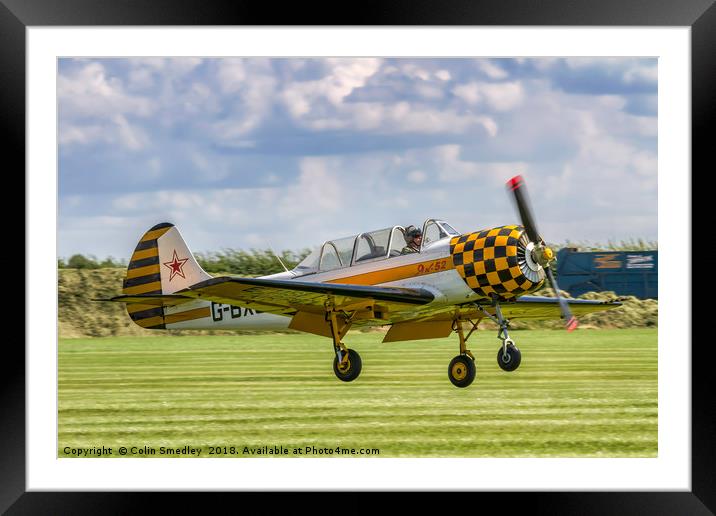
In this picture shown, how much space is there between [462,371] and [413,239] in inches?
82.3

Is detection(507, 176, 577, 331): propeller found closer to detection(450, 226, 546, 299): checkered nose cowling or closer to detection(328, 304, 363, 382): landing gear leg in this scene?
detection(450, 226, 546, 299): checkered nose cowling

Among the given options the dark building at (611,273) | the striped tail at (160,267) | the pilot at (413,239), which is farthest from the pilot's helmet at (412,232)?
the dark building at (611,273)

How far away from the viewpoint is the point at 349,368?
1153 centimetres

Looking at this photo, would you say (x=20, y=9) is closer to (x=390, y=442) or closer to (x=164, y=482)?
(x=164, y=482)

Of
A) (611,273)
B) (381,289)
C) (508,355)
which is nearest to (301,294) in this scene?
(381,289)

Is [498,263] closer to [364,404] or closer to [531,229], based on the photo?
[531,229]

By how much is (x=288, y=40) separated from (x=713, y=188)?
12.7 ft

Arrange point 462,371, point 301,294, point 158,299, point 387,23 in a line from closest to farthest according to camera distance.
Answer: point 387,23, point 301,294, point 462,371, point 158,299

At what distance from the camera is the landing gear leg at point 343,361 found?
454 inches

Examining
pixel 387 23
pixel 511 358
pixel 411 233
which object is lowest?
pixel 511 358

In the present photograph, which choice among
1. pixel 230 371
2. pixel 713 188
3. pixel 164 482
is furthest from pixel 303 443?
pixel 230 371

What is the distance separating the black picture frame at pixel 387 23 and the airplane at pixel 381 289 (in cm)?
318

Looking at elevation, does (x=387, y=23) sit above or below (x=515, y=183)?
above

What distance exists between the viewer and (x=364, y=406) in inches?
391
